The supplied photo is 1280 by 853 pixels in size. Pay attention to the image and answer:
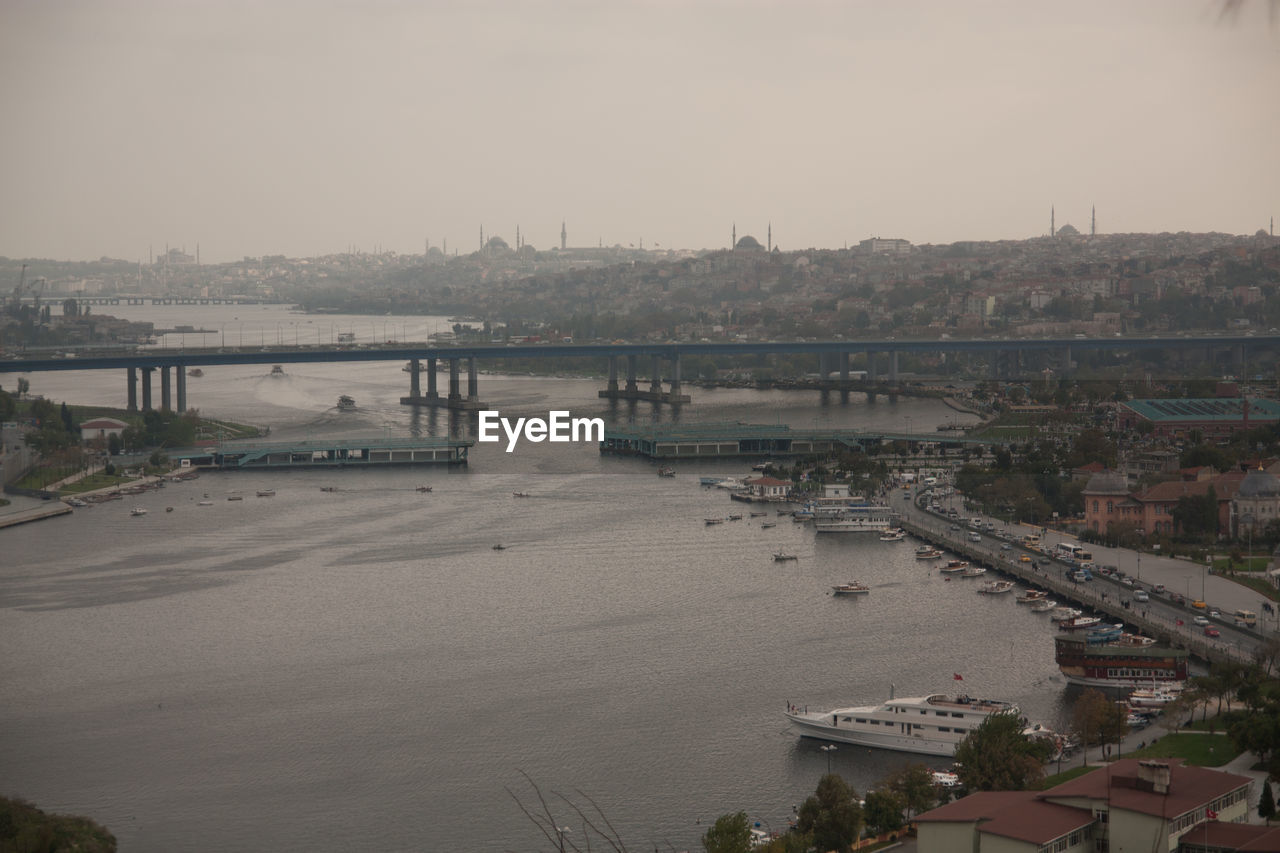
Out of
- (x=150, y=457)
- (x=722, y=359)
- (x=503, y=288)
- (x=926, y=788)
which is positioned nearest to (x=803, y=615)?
(x=926, y=788)

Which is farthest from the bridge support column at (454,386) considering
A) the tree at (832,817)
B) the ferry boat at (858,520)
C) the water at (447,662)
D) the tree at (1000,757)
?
the tree at (832,817)

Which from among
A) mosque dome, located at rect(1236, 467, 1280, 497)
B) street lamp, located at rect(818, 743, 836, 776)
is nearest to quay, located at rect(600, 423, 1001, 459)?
mosque dome, located at rect(1236, 467, 1280, 497)

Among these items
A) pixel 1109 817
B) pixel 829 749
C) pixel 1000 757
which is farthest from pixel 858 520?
pixel 1109 817

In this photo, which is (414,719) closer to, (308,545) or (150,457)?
(308,545)

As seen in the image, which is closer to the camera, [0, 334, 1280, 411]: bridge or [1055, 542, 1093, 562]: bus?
[1055, 542, 1093, 562]: bus

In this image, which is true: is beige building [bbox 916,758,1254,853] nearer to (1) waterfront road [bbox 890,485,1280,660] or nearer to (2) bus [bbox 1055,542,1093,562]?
(1) waterfront road [bbox 890,485,1280,660]

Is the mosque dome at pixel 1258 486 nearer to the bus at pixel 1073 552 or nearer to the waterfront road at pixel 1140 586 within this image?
the waterfront road at pixel 1140 586
